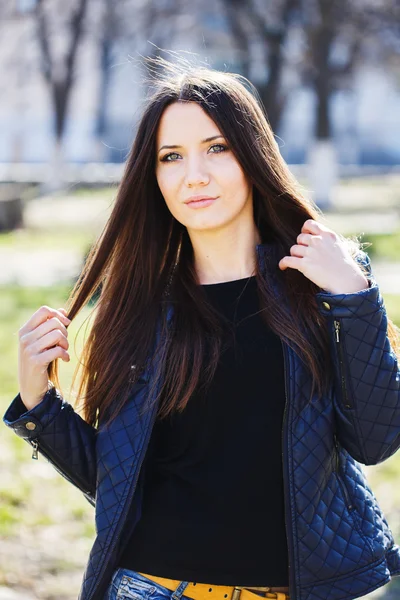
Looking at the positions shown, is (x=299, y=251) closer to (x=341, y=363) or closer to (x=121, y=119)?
(x=341, y=363)

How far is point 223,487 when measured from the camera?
7.21 ft

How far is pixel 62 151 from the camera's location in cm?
2750

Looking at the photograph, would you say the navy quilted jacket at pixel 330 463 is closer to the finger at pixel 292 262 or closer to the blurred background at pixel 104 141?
the finger at pixel 292 262

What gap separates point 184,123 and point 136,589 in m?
1.14

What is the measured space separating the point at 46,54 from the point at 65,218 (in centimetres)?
1179

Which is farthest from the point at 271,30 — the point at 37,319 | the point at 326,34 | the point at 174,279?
the point at 37,319

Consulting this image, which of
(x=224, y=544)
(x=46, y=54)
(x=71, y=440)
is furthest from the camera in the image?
(x=46, y=54)

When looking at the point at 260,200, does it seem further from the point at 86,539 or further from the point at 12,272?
the point at 12,272

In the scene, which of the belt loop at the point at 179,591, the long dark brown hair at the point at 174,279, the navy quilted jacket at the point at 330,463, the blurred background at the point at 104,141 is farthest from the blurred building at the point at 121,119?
the belt loop at the point at 179,591

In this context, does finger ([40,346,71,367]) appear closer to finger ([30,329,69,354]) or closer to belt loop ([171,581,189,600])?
finger ([30,329,69,354])

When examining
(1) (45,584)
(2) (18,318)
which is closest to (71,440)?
(1) (45,584)

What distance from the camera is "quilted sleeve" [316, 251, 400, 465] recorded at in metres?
2.14

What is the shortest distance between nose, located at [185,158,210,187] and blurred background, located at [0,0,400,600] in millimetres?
428

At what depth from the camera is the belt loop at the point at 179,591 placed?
7.07ft
